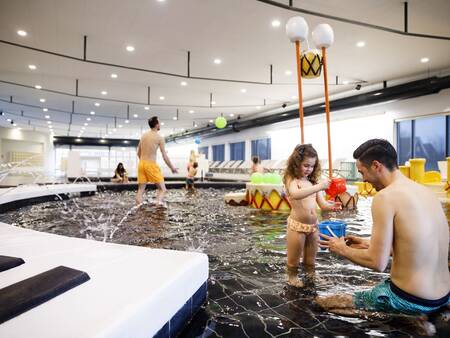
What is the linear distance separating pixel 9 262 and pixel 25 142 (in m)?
26.8

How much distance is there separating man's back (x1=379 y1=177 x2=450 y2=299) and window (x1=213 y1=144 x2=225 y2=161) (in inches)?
908

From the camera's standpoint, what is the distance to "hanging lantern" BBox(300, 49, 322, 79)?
10.5 feet

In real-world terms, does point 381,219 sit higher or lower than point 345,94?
lower

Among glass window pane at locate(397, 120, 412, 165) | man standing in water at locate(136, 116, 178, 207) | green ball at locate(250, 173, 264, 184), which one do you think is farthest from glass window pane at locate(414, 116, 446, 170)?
man standing in water at locate(136, 116, 178, 207)

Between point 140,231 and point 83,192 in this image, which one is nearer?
point 140,231

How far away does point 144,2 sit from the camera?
534 cm

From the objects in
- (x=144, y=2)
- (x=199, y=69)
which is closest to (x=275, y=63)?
(x=199, y=69)

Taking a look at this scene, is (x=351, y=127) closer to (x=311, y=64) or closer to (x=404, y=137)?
Answer: (x=404, y=137)

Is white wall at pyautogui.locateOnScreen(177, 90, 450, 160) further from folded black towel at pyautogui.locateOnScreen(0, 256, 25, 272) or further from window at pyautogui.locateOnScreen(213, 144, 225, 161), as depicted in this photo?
folded black towel at pyautogui.locateOnScreen(0, 256, 25, 272)

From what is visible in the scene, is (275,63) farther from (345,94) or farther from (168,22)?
(345,94)

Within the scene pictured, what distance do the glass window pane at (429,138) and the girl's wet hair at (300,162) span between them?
10.7 m

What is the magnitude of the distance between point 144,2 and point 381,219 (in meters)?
5.59

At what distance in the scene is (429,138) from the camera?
11898 mm

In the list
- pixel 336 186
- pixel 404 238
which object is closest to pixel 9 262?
pixel 404 238
